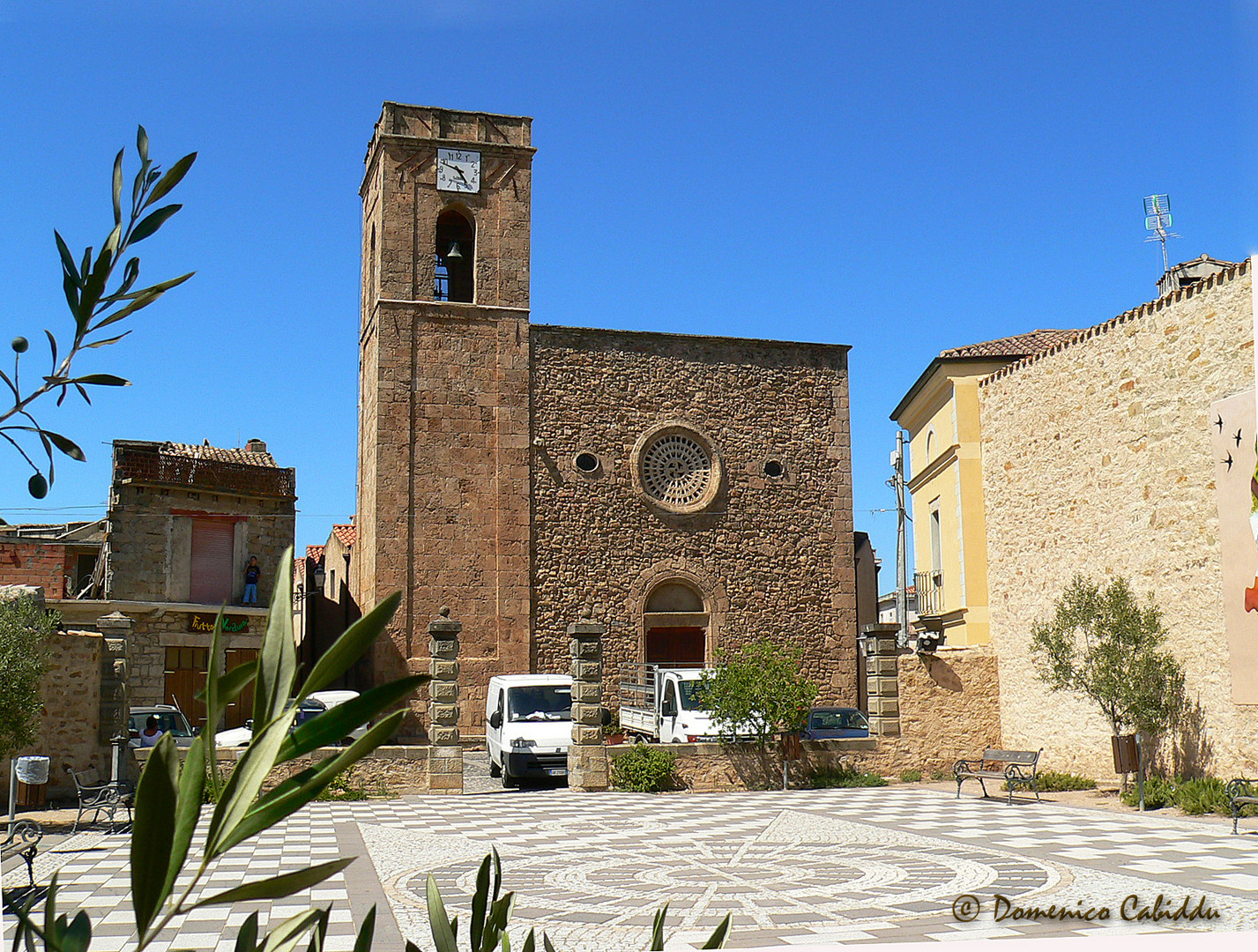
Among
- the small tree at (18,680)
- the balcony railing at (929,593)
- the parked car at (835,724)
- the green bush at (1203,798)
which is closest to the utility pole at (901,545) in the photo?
the balcony railing at (929,593)

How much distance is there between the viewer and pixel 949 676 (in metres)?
15.4

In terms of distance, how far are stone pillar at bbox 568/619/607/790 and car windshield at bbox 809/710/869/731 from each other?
3991 millimetres

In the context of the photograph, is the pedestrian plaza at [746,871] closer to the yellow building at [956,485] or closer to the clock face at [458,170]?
the yellow building at [956,485]

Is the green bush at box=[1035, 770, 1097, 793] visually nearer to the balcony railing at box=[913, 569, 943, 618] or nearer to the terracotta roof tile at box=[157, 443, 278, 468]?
the balcony railing at box=[913, 569, 943, 618]

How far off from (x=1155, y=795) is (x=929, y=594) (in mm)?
9064

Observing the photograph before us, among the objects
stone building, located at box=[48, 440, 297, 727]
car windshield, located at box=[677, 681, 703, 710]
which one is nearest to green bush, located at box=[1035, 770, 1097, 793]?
car windshield, located at box=[677, 681, 703, 710]

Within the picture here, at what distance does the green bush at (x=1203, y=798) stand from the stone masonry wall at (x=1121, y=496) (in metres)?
0.34

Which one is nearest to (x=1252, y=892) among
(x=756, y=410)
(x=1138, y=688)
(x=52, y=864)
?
(x=1138, y=688)

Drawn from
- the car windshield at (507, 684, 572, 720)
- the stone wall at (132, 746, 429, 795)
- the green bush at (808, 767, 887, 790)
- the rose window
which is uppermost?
the rose window

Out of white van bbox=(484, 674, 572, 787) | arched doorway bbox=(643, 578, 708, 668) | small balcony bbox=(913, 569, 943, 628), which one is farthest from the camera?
arched doorway bbox=(643, 578, 708, 668)

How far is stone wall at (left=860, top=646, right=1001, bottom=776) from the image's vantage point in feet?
49.5

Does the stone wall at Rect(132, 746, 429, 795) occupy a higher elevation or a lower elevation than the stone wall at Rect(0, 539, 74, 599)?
lower

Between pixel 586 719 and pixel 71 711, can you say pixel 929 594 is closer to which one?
pixel 586 719

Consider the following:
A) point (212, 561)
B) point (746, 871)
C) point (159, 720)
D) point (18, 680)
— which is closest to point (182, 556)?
point (212, 561)
